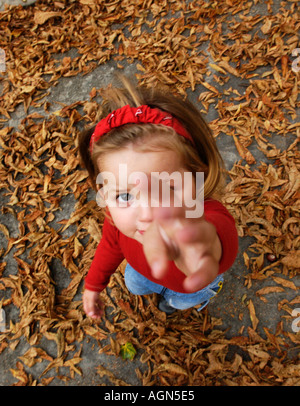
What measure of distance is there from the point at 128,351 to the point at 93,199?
1308 millimetres

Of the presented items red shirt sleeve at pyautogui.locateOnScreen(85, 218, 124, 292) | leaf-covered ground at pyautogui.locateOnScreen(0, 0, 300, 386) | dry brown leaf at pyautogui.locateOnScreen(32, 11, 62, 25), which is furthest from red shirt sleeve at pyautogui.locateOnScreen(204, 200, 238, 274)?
dry brown leaf at pyautogui.locateOnScreen(32, 11, 62, 25)

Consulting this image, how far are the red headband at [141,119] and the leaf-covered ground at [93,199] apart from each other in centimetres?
138

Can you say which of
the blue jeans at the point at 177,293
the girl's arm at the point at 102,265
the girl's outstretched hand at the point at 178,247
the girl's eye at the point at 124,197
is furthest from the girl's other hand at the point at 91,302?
the girl's outstretched hand at the point at 178,247

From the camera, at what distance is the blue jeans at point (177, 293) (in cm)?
176

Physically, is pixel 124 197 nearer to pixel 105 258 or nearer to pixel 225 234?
pixel 225 234

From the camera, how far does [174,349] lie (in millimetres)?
2246

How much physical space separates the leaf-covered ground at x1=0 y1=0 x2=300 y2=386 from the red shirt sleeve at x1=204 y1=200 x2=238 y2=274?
1.15 m

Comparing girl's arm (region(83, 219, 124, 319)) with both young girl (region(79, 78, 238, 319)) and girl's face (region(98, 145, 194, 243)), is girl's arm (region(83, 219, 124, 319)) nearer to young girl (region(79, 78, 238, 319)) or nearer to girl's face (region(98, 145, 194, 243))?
young girl (region(79, 78, 238, 319))

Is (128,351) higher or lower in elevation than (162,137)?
lower

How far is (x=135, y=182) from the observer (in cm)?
117

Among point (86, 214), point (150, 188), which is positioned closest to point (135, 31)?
point (86, 214)

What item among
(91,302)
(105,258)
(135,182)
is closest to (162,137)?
(135,182)

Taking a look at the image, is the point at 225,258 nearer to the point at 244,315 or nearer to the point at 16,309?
the point at 244,315

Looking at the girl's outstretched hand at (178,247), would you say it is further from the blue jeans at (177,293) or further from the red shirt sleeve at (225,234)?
the blue jeans at (177,293)
